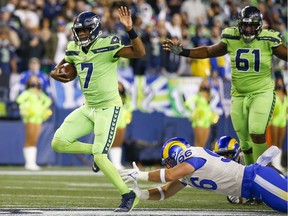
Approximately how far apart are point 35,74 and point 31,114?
68cm

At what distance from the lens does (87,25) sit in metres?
8.81

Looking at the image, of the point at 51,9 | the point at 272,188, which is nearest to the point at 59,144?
the point at 272,188

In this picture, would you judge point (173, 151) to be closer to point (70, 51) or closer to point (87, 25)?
point (87, 25)

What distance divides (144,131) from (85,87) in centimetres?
809

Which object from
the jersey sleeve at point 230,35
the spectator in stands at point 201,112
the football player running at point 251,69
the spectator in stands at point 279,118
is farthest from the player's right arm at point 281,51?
the spectator in stands at point 201,112

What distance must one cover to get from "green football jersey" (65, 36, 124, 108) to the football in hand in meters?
0.11

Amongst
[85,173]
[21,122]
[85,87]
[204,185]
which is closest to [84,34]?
[85,87]

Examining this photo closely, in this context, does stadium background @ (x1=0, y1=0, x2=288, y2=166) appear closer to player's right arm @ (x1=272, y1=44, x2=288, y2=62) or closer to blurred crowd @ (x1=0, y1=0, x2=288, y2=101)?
blurred crowd @ (x1=0, y1=0, x2=288, y2=101)

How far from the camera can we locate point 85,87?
→ 355 inches

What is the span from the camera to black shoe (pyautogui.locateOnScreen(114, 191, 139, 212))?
816 cm

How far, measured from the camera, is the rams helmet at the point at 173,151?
26.5 feet

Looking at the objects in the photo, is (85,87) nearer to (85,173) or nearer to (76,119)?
(76,119)

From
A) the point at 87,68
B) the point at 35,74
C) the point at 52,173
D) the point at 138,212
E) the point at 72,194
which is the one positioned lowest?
the point at 52,173

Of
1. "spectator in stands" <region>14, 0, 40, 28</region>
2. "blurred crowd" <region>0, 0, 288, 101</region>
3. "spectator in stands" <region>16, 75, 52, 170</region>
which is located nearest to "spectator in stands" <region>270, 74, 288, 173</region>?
"blurred crowd" <region>0, 0, 288, 101</region>
